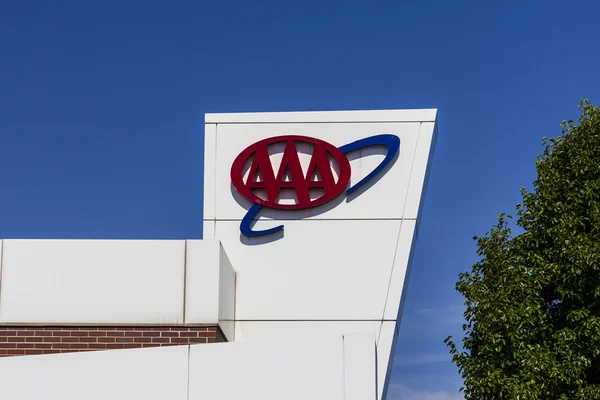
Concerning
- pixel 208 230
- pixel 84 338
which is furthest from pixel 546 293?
pixel 84 338

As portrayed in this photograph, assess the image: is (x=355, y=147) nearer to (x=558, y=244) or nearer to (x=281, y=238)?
(x=281, y=238)

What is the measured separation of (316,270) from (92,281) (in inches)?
183

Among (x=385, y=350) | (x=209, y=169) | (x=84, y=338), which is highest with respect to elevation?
(x=209, y=169)

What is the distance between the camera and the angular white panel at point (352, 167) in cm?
2036

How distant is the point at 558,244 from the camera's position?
22.1 meters

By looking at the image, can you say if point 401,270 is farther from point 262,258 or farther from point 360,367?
point 360,367

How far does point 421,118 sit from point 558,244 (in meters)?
4.35

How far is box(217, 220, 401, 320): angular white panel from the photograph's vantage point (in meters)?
19.8

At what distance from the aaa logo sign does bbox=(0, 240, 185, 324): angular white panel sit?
3170 millimetres

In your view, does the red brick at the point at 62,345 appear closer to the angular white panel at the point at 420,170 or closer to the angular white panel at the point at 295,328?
the angular white panel at the point at 295,328

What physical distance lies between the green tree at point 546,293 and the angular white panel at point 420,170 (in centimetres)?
313

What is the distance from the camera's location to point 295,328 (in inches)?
774

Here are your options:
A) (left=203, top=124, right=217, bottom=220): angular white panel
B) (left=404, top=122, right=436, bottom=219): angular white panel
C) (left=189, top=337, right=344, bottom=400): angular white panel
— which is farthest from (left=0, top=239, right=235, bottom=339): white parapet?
(left=404, top=122, right=436, bottom=219): angular white panel

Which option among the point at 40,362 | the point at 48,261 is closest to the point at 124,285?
the point at 48,261
